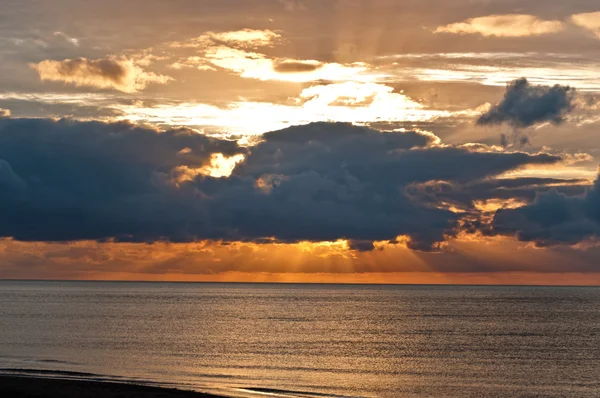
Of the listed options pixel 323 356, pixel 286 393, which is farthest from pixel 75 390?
pixel 323 356

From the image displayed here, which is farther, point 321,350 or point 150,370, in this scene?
point 321,350

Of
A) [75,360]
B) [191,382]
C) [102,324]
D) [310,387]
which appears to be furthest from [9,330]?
[310,387]

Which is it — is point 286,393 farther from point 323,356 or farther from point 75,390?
point 323,356

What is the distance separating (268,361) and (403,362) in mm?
16473

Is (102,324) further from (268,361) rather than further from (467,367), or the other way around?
(467,367)

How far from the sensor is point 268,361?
88.3 m

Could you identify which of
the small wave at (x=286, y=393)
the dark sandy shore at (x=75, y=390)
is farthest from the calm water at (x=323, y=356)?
the dark sandy shore at (x=75, y=390)

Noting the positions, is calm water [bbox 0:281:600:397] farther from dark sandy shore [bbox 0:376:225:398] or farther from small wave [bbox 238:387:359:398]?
dark sandy shore [bbox 0:376:225:398]

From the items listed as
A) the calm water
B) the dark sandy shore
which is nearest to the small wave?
the calm water

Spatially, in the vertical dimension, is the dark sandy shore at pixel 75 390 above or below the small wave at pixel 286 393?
above

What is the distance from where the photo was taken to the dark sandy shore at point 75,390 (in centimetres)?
5470

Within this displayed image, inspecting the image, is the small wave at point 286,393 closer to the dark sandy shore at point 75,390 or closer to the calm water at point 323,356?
the calm water at point 323,356

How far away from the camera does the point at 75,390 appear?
57.2m

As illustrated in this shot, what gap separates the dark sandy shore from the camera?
179 ft
